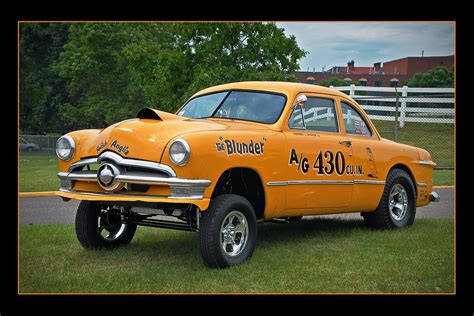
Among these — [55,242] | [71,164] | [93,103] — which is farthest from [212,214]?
[93,103]

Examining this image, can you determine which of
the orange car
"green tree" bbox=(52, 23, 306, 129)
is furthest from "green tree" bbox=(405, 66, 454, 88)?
the orange car

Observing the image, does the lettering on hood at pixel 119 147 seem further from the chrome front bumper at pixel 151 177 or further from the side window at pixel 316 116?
the side window at pixel 316 116

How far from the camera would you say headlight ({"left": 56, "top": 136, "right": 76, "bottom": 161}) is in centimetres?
636

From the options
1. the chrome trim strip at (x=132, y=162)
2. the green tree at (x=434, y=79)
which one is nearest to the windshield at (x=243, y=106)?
the chrome trim strip at (x=132, y=162)

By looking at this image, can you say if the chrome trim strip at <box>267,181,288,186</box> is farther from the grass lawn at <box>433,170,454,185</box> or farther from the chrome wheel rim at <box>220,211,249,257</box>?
the grass lawn at <box>433,170,454,185</box>

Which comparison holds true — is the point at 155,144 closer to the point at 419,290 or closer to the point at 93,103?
the point at 419,290

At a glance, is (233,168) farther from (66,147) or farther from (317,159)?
(66,147)

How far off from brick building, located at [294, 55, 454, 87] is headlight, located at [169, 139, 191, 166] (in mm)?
9168

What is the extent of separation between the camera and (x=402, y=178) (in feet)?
28.0

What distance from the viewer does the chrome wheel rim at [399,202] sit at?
28.1ft

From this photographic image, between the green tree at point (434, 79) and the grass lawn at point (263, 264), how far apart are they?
942 centimetres

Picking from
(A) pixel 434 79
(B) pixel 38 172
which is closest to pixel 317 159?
(A) pixel 434 79
